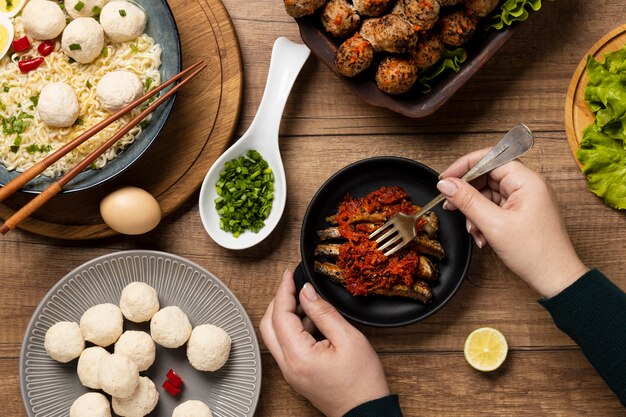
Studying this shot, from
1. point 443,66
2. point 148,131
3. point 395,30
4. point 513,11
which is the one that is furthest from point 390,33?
point 148,131

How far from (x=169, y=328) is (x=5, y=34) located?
1.12 meters

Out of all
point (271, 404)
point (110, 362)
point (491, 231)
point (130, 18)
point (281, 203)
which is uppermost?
point (130, 18)

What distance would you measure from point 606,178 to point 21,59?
2.06m

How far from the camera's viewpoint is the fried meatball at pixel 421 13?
6.53 ft

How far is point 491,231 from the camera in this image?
75.2 inches

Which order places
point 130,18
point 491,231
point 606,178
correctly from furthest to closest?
point 606,178 < point 130,18 < point 491,231

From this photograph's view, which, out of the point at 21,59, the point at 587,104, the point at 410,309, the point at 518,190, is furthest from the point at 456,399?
the point at 21,59

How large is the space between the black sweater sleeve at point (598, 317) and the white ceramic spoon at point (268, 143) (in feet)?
3.22

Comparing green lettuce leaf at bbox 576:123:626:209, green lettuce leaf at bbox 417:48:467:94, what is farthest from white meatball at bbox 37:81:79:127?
green lettuce leaf at bbox 576:123:626:209

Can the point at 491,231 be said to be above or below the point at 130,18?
below

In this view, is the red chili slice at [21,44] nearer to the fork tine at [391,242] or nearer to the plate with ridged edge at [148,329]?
the plate with ridged edge at [148,329]

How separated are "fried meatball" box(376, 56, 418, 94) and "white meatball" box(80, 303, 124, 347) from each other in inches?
47.8

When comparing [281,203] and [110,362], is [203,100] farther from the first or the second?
[110,362]

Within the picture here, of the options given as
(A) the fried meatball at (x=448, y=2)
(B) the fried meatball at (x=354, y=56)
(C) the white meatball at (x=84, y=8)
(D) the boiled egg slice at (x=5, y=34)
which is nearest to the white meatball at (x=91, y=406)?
(D) the boiled egg slice at (x=5, y=34)
